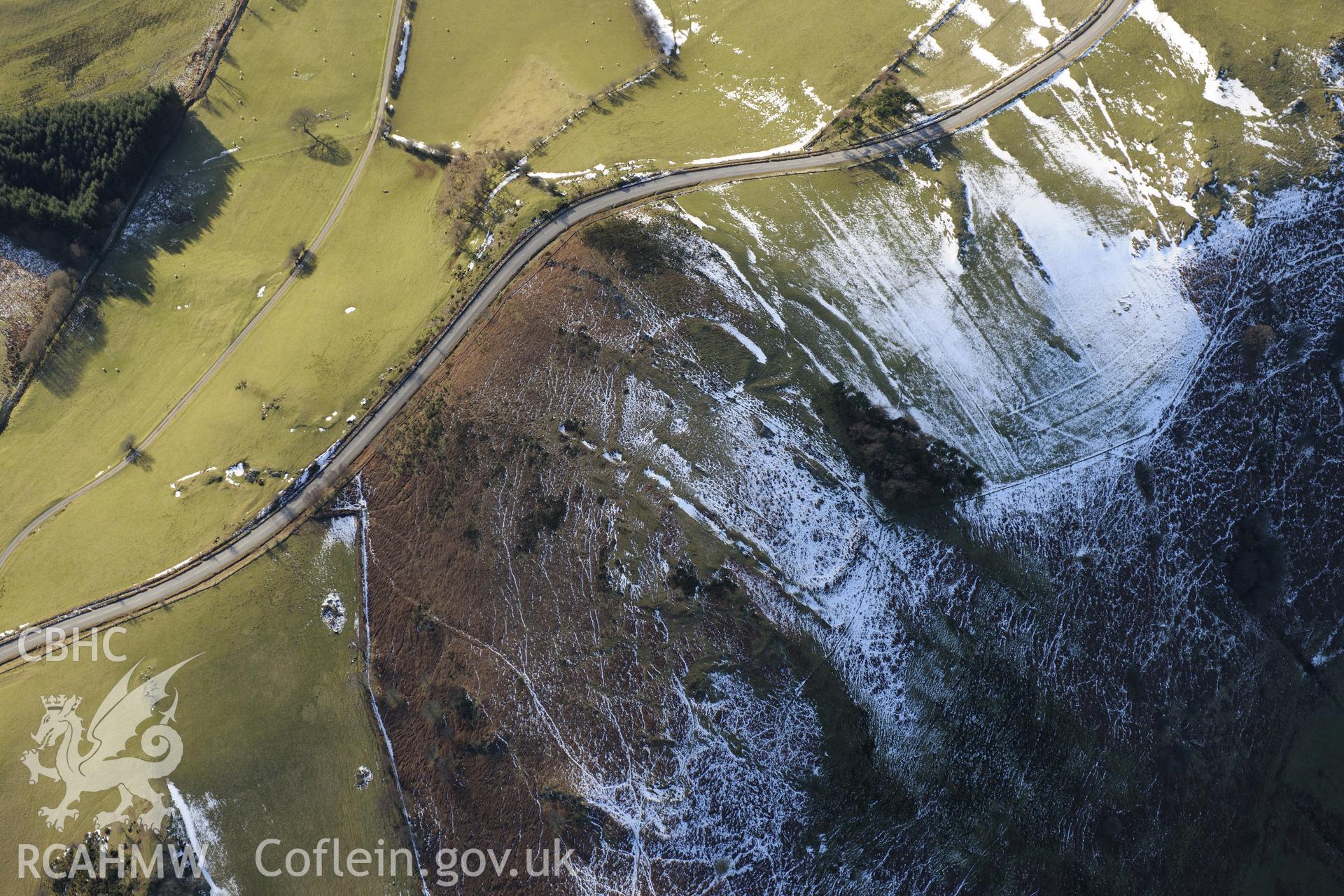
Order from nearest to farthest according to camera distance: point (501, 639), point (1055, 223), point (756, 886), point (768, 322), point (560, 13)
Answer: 1. point (756, 886)
2. point (501, 639)
3. point (768, 322)
4. point (1055, 223)
5. point (560, 13)

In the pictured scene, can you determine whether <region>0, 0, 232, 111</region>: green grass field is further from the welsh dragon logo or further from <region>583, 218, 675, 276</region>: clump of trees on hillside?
the welsh dragon logo

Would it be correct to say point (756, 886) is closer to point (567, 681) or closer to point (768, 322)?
point (567, 681)

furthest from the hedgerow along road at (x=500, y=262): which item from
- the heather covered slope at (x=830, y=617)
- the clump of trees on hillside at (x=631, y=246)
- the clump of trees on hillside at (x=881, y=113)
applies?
the heather covered slope at (x=830, y=617)

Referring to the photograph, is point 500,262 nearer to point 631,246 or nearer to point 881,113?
point 631,246

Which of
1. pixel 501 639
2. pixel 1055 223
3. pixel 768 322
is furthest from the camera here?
pixel 1055 223

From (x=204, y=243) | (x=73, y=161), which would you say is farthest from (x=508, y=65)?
(x=73, y=161)

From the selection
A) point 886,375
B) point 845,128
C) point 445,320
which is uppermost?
point 445,320

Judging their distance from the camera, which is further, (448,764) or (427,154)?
(427,154)

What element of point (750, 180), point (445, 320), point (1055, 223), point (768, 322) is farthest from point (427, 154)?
point (1055, 223)
